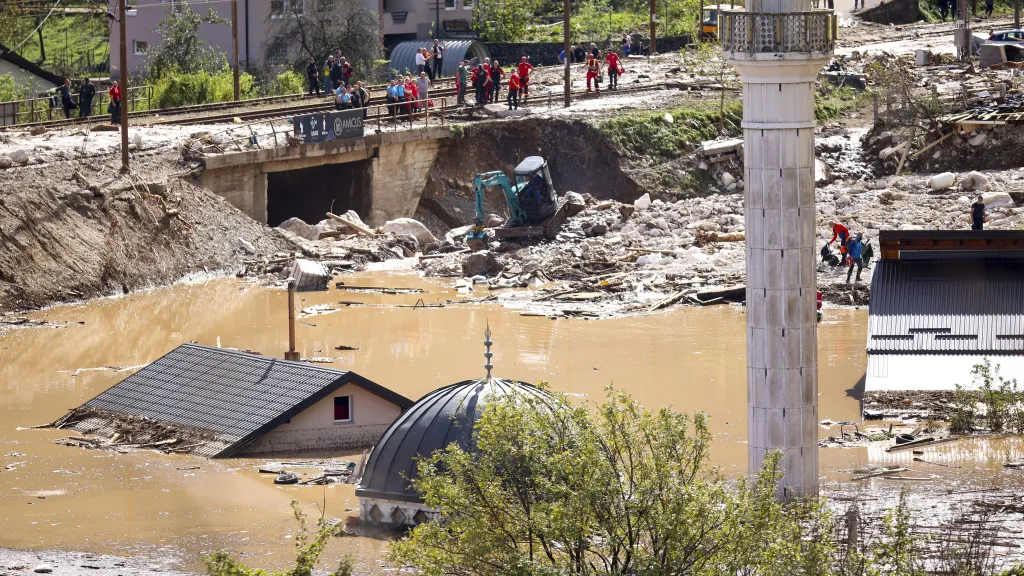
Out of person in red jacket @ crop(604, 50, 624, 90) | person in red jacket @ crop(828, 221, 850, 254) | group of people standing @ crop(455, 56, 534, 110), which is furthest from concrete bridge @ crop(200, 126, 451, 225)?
person in red jacket @ crop(828, 221, 850, 254)

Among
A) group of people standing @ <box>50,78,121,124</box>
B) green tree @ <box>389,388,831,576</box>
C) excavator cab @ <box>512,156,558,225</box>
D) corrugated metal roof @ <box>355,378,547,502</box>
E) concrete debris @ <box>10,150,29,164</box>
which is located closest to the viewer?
green tree @ <box>389,388,831,576</box>

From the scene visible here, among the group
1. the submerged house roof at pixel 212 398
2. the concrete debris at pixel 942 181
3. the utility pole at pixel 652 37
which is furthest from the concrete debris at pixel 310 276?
the utility pole at pixel 652 37

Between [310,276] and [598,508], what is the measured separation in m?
27.4

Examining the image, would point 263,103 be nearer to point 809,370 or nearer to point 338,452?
A: point 338,452

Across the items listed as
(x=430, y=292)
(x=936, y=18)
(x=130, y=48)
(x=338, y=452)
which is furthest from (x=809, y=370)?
(x=936, y=18)

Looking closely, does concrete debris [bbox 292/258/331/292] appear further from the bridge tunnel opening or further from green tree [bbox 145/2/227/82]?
green tree [bbox 145/2/227/82]

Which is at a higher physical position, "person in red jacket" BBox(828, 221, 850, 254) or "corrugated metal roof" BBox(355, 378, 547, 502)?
"person in red jacket" BBox(828, 221, 850, 254)

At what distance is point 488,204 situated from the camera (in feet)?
166

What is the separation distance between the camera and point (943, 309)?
29.0 meters

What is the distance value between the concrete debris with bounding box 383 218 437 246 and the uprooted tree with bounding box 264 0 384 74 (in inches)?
696

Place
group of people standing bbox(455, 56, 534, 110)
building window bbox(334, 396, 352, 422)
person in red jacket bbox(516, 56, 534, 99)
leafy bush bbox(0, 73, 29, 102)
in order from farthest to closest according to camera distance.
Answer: leafy bush bbox(0, 73, 29, 102)
person in red jacket bbox(516, 56, 534, 99)
group of people standing bbox(455, 56, 534, 110)
building window bbox(334, 396, 352, 422)

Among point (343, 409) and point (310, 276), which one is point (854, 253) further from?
point (343, 409)

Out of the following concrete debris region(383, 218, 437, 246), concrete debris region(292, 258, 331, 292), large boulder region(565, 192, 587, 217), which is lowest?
concrete debris region(292, 258, 331, 292)

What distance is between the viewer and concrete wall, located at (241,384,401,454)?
2636 cm
